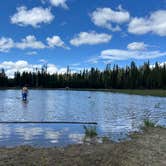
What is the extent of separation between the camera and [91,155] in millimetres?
12984

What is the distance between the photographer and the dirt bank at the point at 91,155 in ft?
38.4

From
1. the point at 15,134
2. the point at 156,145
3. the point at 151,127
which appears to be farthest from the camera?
the point at 151,127

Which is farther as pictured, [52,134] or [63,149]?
[52,134]

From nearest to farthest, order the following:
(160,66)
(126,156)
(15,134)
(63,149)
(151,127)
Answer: (126,156), (63,149), (15,134), (151,127), (160,66)

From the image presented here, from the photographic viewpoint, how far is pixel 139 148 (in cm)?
1488

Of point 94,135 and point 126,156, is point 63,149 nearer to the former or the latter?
point 126,156

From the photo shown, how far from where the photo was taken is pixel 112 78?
186 meters

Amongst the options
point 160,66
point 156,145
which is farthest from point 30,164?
point 160,66

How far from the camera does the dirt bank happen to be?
11.7 meters

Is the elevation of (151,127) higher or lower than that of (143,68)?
lower

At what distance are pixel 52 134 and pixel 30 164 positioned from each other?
8.21m

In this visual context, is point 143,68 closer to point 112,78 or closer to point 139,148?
point 112,78

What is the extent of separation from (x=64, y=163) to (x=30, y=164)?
109cm

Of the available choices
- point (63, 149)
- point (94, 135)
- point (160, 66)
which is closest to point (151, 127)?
point (94, 135)
